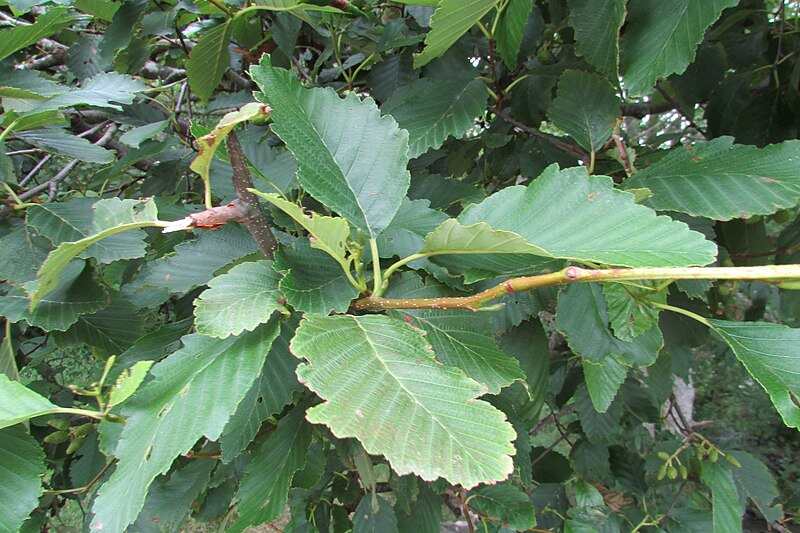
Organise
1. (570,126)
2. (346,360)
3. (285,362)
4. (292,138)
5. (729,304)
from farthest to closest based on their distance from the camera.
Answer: (729,304), (570,126), (285,362), (292,138), (346,360)

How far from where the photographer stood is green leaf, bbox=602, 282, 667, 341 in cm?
75

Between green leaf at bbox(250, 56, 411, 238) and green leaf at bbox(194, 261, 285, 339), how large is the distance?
110mm

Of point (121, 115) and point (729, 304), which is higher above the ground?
point (121, 115)

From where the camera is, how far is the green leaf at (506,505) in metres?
1.19

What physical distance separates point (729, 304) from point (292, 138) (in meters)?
1.62

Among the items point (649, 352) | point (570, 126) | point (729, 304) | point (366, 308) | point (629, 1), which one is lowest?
point (729, 304)

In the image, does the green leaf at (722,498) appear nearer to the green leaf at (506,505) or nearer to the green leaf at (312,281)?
the green leaf at (506,505)

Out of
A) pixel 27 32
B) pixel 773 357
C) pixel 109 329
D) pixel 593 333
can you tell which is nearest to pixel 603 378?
pixel 593 333

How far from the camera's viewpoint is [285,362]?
0.75 meters

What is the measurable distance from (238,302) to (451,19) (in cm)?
51

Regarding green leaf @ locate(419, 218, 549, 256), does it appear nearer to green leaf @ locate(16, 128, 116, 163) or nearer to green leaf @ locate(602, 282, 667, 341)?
green leaf @ locate(602, 282, 667, 341)

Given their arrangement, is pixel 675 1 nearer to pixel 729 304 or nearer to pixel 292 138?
pixel 292 138

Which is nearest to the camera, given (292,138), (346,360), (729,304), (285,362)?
(346,360)

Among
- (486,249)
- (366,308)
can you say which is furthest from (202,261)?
(486,249)
